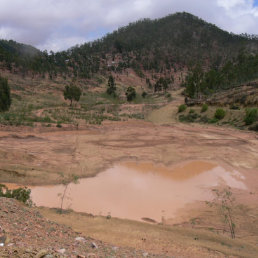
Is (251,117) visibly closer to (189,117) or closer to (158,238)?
(189,117)

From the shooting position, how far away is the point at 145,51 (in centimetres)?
11112

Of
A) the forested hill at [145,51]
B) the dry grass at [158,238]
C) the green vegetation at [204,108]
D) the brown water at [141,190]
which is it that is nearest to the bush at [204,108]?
the green vegetation at [204,108]

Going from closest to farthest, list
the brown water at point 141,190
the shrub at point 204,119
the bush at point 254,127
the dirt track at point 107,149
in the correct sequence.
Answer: the brown water at point 141,190 < the dirt track at point 107,149 < the bush at point 254,127 < the shrub at point 204,119

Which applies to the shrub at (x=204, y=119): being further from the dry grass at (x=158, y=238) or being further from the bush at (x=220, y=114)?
the dry grass at (x=158, y=238)

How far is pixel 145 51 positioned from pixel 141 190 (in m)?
105

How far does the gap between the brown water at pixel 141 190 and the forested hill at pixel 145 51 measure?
5524 centimetres

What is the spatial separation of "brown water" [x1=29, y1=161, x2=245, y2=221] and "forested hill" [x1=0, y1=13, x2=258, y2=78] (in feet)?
181

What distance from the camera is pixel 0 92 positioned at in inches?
1164

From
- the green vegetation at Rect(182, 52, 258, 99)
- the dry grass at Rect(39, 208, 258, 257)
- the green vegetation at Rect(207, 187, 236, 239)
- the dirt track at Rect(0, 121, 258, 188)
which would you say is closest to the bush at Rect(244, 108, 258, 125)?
the dirt track at Rect(0, 121, 258, 188)

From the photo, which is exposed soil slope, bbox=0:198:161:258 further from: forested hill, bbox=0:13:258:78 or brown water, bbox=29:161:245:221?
forested hill, bbox=0:13:258:78

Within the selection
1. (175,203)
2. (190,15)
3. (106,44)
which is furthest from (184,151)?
(190,15)

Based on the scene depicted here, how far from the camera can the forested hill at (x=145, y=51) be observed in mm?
74875

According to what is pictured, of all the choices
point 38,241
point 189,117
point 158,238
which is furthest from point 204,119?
point 38,241

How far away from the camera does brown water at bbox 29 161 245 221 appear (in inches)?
444
